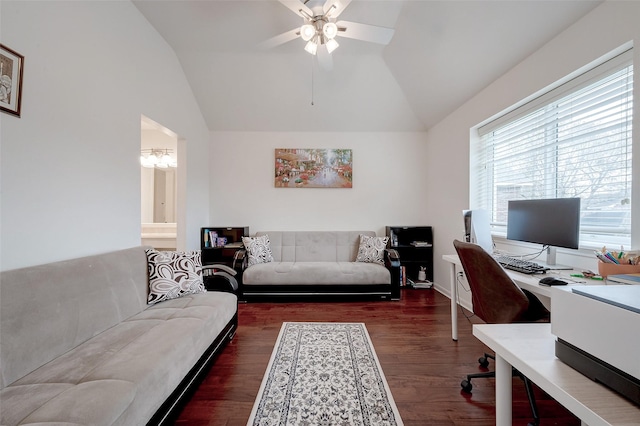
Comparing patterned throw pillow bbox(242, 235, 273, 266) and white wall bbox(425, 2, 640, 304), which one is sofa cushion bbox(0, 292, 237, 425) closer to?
patterned throw pillow bbox(242, 235, 273, 266)

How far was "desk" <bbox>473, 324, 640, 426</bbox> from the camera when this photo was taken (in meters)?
0.55

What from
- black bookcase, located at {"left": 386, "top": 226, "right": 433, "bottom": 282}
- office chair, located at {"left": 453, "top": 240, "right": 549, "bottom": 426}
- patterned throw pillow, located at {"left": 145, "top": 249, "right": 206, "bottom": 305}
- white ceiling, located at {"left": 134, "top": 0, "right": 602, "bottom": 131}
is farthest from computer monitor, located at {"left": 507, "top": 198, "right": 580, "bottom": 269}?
patterned throw pillow, located at {"left": 145, "top": 249, "right": 206, "bottom": 305}

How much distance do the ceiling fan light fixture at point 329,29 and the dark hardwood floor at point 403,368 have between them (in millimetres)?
2644

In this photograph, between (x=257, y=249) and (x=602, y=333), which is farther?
(x=257, y=249)

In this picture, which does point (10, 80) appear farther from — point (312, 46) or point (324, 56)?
point (324, 56)

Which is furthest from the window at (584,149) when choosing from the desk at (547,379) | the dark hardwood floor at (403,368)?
the desk at (547,379)

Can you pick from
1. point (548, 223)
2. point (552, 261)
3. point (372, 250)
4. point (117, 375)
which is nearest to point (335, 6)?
point (548, 223)

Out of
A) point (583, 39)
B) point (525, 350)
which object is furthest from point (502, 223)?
point (525, 350)

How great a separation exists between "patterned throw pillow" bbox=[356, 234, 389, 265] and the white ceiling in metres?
1.84

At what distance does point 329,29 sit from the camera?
196cm

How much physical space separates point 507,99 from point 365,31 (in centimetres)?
154

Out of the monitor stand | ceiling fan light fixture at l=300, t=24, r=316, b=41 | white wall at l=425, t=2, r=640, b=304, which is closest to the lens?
white wall at l=425, t=2, r=640, b=304

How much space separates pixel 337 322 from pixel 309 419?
1.25 metres

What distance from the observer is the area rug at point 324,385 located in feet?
4.60
